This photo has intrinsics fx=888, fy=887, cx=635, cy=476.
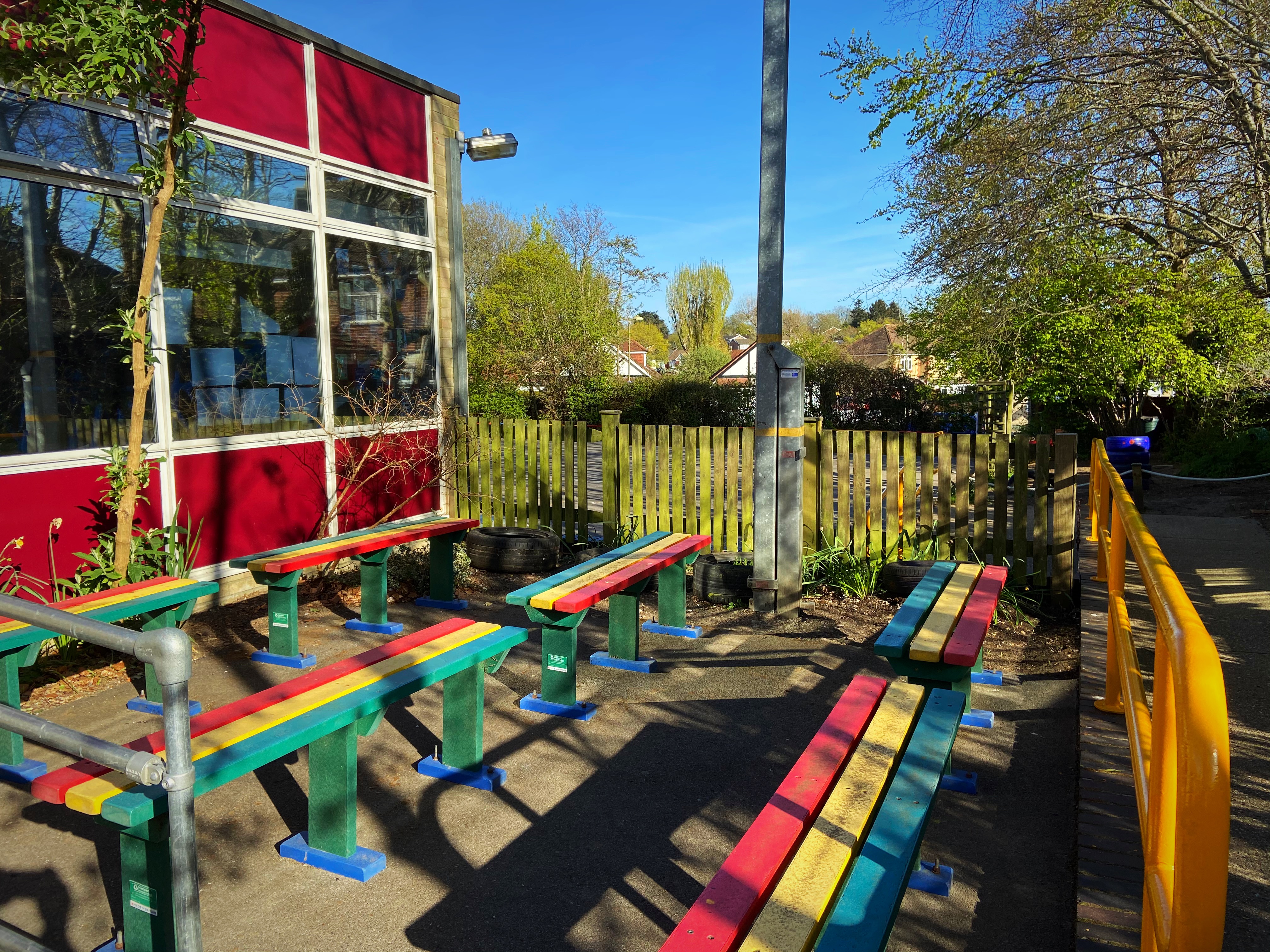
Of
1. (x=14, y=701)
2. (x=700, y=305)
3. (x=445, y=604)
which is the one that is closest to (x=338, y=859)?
(x=14, y=701)

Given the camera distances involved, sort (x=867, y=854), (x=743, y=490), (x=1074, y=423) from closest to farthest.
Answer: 1. (x=867, y=854)
2. (x=743, y=490)
3. (x=1074, y=423)

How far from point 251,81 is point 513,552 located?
444 centimetres

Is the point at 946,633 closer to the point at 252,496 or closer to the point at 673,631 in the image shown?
the point at 673,631

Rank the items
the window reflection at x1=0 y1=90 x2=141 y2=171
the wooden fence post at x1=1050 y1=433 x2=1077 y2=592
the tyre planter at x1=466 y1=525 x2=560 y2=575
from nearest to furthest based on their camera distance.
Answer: the window reflection at x1=0 y1=90 x2=141 y2=171, the wooden fence post at x1=1050 y1=433 x2=1077 y2=592, the tyre planter at x1=466 y1=525 x2=560 y2=575

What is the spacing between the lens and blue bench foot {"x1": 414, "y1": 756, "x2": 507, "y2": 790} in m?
3.99

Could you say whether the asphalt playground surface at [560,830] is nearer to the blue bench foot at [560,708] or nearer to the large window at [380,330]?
the blue bench foot at [560,708]

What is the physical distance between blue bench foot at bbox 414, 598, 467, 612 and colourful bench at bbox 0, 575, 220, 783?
2057mm

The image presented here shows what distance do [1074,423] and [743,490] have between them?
48.5 ft

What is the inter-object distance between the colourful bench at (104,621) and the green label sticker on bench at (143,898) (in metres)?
0.91

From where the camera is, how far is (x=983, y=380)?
20703 mm

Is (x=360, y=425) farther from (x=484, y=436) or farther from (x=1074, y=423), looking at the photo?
(x=1074, y=423)

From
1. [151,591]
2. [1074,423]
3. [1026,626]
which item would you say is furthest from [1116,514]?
[1074,423]

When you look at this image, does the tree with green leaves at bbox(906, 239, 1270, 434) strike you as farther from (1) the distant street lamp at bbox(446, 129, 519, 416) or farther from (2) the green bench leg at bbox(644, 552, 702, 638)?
(2) the green bench leg at bbox(644, 552, 702, 638)

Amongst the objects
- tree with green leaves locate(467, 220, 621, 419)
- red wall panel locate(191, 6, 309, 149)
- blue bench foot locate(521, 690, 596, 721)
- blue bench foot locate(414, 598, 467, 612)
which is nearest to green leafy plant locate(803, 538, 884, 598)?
blue bench foot locate(414, 598, 467, 612)
